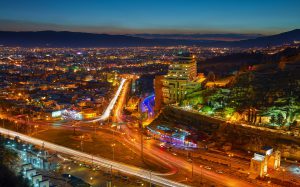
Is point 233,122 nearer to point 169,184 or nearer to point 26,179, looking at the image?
point 169,184

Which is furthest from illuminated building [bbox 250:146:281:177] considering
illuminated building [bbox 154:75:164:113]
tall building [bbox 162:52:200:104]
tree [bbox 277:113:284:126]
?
illuminated building [bbox 154:75:164:113]

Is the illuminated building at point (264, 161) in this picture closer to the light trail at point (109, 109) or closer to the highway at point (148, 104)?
the highway at point (148, 104)

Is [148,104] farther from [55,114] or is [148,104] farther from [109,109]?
[55,114]

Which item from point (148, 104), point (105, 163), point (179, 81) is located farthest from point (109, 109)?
point (105, 163)

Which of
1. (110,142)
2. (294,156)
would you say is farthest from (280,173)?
(110,142)

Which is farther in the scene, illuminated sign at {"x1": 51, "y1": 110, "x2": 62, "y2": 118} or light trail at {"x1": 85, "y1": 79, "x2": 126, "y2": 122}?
illuminated sign at {"x1": 51, "y1": 110, "x2": 62, "y2": 118}

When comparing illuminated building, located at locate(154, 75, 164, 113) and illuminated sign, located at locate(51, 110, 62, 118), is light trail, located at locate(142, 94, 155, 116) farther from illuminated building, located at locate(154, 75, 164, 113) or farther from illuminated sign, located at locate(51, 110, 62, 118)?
illuminated sign, located at locate(51, 110, 62, 118)
